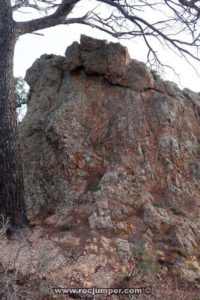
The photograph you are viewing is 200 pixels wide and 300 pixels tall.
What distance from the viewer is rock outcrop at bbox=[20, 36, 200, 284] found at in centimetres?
543

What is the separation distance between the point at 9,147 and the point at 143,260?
2545mm

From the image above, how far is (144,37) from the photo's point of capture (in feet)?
21.8

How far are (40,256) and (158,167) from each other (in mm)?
2918

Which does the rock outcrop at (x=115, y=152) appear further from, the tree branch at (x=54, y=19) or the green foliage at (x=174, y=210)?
the tree branch at (x=54, y=19)

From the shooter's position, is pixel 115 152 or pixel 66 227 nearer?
pixel 66 227

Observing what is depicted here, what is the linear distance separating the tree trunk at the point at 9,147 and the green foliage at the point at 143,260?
1.78 meters

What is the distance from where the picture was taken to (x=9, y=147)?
18.0ft

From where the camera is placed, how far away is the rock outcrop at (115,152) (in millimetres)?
5426

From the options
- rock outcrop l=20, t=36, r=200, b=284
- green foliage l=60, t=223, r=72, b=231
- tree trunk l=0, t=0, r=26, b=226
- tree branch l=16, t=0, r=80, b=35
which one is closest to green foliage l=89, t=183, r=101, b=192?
rock outcrop l=20, t=36, r=200, b=284

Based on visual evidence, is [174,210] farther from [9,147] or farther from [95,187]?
[9,147]

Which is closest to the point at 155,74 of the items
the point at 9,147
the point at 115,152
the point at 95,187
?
the point at 115,152

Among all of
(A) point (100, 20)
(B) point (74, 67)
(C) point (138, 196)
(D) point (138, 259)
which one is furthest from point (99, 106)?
(D) point (138, 259)

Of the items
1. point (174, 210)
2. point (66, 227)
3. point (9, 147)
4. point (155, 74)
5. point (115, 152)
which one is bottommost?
point (66, 227)

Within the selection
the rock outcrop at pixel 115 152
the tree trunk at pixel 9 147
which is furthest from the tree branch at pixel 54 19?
the rock outcrop at pixel 115 152
